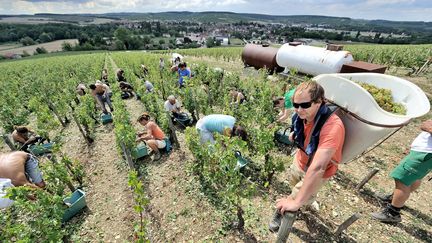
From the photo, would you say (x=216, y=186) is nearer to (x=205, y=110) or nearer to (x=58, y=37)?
(x=205, y=110)

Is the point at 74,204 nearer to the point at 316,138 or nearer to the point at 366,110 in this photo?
the point at 316,138

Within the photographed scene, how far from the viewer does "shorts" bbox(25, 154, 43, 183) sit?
462 cm

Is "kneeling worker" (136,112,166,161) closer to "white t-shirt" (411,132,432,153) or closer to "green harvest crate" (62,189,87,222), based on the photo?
"green harvest crate" (62,189,87,222)

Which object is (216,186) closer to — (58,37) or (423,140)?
(423,140)

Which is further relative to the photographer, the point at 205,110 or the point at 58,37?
the point at 58,37

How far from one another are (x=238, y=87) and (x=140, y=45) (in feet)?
232

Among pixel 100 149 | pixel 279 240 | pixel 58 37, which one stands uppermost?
pixel 279 240

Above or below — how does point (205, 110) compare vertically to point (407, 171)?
below

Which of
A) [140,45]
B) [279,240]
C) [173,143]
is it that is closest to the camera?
[279,240]

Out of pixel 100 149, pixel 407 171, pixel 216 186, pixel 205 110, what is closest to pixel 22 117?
pixel 100 149

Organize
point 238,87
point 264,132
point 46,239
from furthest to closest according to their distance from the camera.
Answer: point 238,87, point 264,132, point 46,239

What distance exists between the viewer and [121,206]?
15.7 feet

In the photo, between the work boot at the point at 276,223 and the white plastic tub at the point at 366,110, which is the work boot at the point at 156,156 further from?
the white plastic tub at the point at 366,110

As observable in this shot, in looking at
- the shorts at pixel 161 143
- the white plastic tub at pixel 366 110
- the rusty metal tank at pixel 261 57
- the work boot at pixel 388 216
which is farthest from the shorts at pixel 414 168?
the rusty metal tank at pixel 261 57
